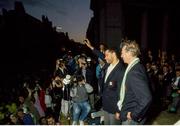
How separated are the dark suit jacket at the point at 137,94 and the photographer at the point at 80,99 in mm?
3724

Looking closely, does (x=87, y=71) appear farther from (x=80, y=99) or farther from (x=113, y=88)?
(x=113, y=88)

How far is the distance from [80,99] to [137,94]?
4109 millimetres

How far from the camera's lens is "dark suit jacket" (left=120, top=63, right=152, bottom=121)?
403cm

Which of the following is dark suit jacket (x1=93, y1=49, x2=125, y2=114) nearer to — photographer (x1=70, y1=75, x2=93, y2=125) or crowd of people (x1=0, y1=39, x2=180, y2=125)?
crowd of people (x1=0, y1=39, x2=180, y2=125)

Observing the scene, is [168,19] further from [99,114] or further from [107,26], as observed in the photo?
[99,114]

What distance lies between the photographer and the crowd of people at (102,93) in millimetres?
4223

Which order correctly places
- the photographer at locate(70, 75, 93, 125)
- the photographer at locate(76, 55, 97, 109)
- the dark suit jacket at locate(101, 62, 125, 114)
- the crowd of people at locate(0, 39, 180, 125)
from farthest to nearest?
the photographer at locate(76, 55, 97, 109) < the photographer at locate(70, 75, 93, 125) < the dark suit jacket at locate(101, 62, 125, 114) < the crowd of people at locate(0, 39, 180, 125)

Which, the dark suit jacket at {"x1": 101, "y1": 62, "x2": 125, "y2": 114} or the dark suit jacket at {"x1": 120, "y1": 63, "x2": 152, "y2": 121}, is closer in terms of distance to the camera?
the dark suit jacket at {"x1": 120, "y1": 63, "x2": 152, "y2": 121}

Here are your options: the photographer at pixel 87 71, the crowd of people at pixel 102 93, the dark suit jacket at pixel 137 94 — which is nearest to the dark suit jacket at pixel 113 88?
the crowd of people at pixel 102 93

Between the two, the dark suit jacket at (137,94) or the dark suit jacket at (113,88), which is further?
the dark suit jacket at (113,88)

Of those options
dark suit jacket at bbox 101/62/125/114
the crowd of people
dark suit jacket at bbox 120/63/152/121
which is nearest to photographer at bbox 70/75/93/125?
the crowd of people

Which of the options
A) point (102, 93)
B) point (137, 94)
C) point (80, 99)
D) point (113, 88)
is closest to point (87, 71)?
point (80, 99)

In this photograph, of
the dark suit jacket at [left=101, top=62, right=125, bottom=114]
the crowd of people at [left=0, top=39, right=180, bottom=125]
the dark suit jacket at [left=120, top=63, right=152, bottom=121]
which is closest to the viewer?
the dark suit jacket at [left=120, top=63, right=152, bottom=121]

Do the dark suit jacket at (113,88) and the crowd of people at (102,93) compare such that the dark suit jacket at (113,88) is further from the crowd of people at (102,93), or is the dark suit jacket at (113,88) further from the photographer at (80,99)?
the photographer at (80,99)
